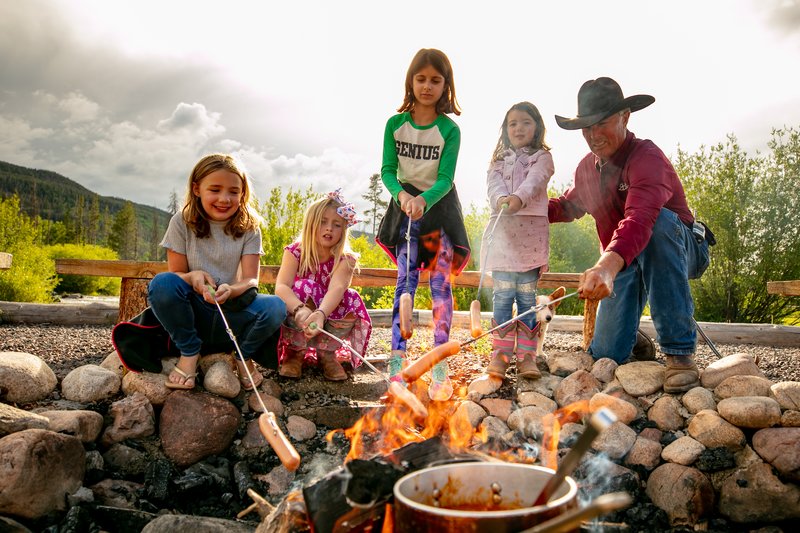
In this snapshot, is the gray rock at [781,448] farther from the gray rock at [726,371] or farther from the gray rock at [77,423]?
the gray rock at [77,423]

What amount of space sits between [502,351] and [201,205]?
252cm

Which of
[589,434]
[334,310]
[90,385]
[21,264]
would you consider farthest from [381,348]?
[21,264]

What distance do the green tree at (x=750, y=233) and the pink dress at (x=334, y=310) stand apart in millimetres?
8593

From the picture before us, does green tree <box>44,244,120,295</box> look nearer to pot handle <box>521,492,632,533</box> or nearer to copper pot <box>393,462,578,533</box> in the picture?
copper pot <box>393,462,578,533</box>

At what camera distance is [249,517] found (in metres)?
3.11

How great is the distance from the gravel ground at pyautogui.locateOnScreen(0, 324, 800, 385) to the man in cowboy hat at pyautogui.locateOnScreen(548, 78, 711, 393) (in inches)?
35.1

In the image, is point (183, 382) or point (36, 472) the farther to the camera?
point (183, 382)

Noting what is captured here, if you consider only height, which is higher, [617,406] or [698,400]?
[698,400]

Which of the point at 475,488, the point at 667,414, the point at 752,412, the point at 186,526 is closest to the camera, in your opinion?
the point at 475,488

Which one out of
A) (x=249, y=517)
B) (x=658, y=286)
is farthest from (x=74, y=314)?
(x=658, y=286)

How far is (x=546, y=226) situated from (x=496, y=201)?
18.1 inches

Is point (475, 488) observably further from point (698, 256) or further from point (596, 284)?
point (698, 256)

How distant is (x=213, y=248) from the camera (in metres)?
4.07

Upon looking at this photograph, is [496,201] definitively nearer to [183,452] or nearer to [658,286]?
[658,286]
